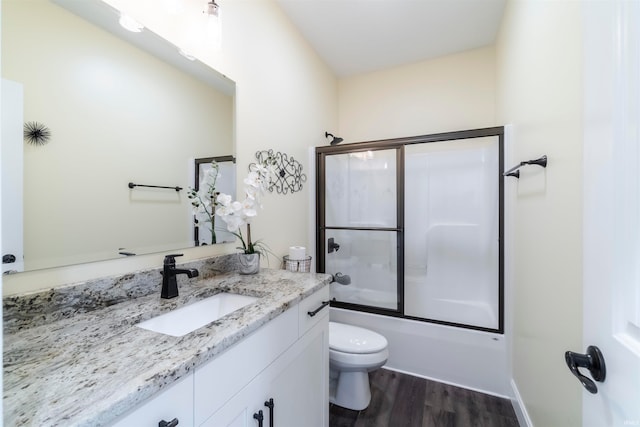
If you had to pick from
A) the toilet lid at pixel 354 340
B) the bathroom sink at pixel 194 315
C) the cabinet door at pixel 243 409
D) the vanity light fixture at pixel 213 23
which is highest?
the vanity light fixture at pixel 213 23

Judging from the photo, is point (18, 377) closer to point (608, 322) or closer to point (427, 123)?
point (608, 322)

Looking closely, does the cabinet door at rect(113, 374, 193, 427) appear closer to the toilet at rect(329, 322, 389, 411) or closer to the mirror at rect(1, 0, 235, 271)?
the mirror at rect(1, 0, 235, 271)

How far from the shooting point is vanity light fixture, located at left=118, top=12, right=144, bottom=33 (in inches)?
40.3

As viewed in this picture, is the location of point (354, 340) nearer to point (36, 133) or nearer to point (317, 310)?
point (317, 310)

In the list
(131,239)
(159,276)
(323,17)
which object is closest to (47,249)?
(131,239)

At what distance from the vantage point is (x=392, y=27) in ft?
7.04

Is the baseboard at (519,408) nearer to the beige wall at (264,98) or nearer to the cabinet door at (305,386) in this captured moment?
the cabinet door at (305,386)

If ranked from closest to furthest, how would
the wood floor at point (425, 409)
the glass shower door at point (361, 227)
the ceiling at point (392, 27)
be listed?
1. the wood floor at point (425, 409)
2. the ceiling at point (392, 27)
3. the glass shower door at point (361, 227)

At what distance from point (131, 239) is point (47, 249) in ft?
0.82

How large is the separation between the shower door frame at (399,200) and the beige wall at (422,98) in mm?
641

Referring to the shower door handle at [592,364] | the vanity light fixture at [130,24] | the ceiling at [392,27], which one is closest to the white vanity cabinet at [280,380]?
the shower door handle at [592,364]

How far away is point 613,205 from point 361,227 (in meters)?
1.92

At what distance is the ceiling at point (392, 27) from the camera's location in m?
1.93

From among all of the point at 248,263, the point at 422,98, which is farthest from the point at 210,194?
the point at 422,98
